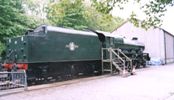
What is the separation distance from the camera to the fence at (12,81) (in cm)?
1193

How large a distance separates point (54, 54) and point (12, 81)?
3.44m

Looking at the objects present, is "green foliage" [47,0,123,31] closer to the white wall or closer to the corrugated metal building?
the corrugated metal building

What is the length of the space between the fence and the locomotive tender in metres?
0.86

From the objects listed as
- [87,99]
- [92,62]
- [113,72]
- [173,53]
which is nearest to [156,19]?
[87,99]

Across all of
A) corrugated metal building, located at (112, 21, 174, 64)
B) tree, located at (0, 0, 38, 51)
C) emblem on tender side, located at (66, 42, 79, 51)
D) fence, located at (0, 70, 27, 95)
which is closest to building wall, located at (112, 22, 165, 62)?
corrugated metal building, located at (112, 21, 174, 64)

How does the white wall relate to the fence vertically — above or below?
above

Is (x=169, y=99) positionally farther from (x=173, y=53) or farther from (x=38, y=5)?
(x=173, y=53)

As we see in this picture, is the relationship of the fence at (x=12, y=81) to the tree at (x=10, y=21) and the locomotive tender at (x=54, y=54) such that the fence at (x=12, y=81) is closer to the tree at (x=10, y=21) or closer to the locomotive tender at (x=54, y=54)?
the locomotive tender at (x=54, y=54)

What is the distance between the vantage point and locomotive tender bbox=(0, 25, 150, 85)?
14148mm

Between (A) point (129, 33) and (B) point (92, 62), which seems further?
(A) point (129, 33)

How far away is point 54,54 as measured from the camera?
1559cm

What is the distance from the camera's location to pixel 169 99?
33.7 ft

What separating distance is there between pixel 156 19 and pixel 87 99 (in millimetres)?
3636

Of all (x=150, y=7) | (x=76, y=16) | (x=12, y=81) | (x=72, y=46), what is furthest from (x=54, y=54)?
(x=76, y=16)
